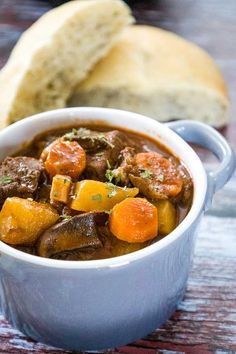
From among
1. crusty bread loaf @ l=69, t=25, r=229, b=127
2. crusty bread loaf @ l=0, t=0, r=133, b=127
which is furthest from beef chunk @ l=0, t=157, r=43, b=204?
crusty bread loaf @ l=69, t=25, r=229, b=127

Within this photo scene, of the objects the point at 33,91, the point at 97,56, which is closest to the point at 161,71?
the point at 97,56

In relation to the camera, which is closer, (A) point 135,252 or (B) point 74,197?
(A) point 135,252

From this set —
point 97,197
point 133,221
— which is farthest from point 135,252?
point 97,197

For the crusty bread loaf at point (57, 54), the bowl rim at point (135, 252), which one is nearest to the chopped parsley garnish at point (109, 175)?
the bowl rim at point (135, 252)

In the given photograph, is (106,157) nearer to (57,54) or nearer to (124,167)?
(124,167)

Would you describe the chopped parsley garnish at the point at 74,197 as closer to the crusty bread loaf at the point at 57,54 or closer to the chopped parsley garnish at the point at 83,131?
the chopped parsley garnish at the point at 83,131
